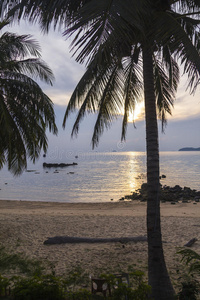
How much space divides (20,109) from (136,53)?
14.8 ft

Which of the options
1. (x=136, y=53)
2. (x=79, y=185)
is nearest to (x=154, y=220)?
(x=136, y=53)

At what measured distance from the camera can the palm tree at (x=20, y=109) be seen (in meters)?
8.65

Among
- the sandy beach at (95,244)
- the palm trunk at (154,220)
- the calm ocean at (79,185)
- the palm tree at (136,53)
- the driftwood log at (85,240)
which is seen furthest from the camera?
the calm ocean at (79,185)

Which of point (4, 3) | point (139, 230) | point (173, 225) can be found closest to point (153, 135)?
point (4, 3)

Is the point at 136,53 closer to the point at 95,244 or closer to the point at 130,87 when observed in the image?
the point at 130,87

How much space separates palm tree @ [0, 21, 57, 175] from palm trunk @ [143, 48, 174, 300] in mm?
4534

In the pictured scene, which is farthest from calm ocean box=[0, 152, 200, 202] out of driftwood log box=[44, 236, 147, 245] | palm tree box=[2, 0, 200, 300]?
palm tree box=[2, 0, 200, 300]

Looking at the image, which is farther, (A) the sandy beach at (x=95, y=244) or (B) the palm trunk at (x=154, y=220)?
(A) the sandy beach at (x=95, y=244)

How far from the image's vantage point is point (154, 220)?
541cm

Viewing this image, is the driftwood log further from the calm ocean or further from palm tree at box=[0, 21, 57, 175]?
the calm ocean

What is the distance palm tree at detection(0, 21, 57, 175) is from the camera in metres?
8.65

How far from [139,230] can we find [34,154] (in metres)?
5.87

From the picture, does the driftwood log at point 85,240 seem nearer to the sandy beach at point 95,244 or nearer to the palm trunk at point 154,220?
the sandy beach at point 95,244

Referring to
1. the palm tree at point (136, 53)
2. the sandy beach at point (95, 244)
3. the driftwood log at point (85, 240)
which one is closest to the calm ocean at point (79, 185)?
the sandy beach at point (95, 244)
